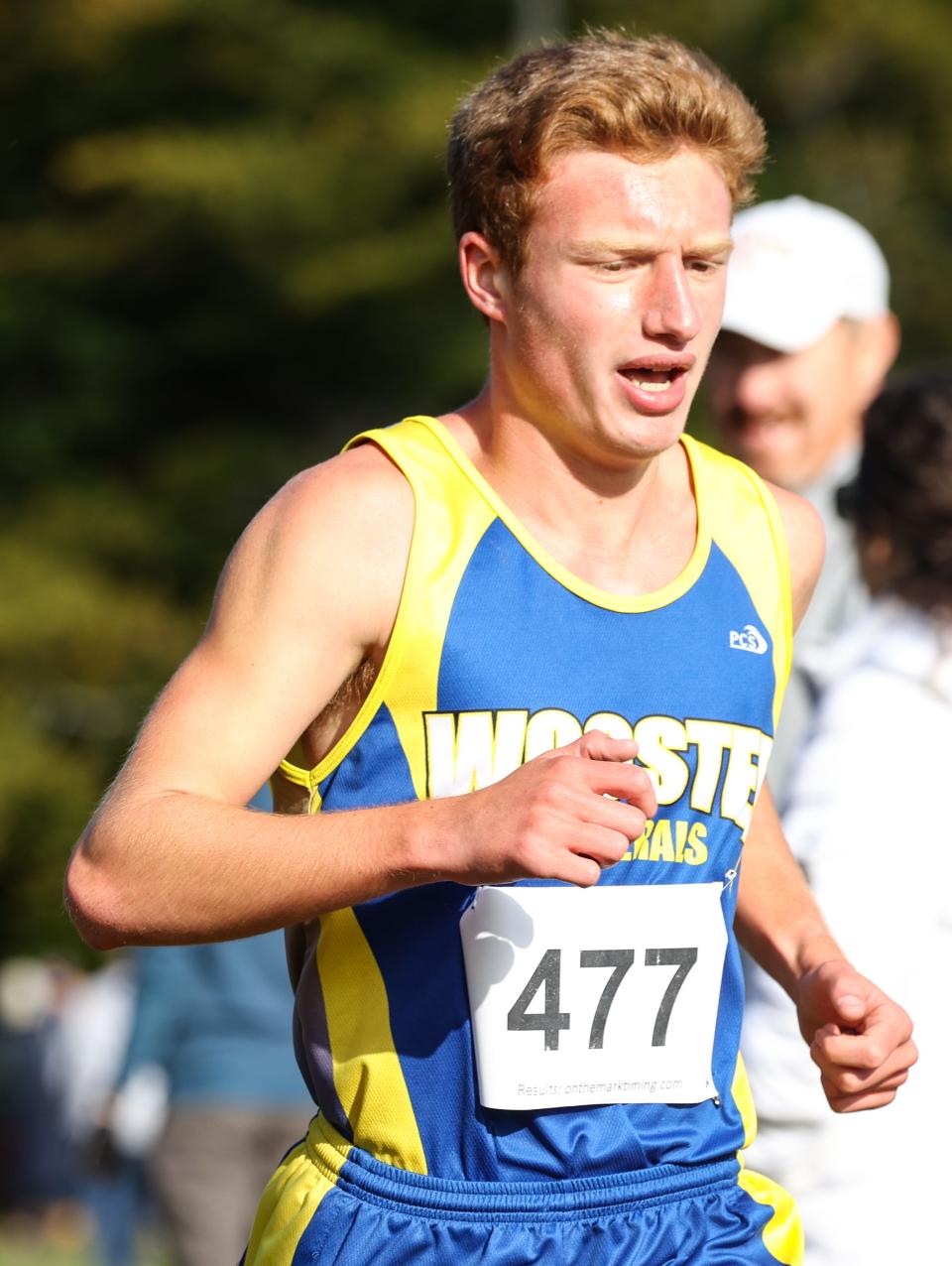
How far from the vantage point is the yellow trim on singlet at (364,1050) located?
2672 millimetres

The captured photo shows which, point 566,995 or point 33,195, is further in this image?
point 33,195

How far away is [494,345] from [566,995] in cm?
92

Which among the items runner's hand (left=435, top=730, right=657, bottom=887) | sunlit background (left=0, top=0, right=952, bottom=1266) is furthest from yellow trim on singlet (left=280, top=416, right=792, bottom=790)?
sunlit background (left=0, top=0, right=952, bottom=1266)

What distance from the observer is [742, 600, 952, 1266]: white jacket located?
3.25 meters

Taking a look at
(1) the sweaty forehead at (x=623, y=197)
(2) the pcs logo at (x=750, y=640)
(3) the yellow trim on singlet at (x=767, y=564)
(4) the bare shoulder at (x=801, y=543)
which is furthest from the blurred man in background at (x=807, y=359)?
(1) the sweaty forehead at (x=623, y=197)

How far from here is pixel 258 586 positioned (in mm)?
2584

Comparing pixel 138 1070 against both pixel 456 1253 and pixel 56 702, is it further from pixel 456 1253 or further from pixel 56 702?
pixel 56 702

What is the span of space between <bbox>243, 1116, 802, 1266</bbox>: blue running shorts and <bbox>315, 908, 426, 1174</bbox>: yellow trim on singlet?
38mm

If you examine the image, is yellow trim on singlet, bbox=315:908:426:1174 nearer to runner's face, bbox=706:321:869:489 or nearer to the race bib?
the race bib

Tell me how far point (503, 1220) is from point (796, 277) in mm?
2769

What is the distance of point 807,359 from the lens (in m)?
4.75

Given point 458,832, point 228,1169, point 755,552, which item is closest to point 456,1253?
point 458,832

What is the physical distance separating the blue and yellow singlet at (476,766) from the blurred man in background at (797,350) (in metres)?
1.87

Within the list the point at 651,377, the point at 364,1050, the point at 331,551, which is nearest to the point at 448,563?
the point at 331,551
